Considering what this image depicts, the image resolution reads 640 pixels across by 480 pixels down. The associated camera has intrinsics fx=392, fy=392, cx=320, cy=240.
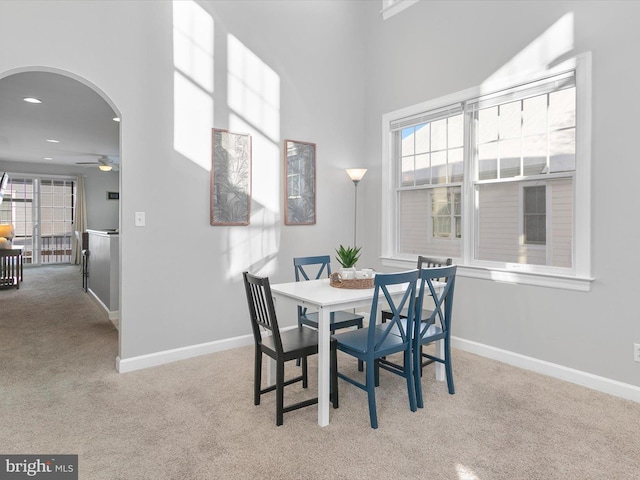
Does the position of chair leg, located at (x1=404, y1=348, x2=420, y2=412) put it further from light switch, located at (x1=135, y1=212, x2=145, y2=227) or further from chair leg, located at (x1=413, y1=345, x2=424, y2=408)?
light switch, located at (x1=135, y1=212, x2=145, y2=227)

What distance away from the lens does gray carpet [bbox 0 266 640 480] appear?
195cm

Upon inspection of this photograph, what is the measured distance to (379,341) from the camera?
2398 mm

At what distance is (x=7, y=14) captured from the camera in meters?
2.73

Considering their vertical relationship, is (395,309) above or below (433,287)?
below

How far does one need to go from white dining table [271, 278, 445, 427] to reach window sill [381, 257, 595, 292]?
121 cm

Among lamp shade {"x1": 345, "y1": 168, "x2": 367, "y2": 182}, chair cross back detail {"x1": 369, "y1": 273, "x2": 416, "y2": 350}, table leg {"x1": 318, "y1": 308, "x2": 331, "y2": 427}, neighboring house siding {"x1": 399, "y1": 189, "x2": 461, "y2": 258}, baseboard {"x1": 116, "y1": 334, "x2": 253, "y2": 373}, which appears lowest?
baseboard {"x1": 116, "y1": 334, "x2": 253, "y2": 373}

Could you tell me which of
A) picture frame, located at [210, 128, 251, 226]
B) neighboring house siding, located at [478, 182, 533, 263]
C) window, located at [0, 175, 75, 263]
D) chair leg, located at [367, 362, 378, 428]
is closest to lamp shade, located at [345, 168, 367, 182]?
picture frame, located at [210, 128, 251, 226]

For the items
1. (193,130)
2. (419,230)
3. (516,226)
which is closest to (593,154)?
(516,226)

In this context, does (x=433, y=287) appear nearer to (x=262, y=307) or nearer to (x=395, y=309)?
(x=395, y=309)

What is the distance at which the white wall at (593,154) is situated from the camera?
8.88ft

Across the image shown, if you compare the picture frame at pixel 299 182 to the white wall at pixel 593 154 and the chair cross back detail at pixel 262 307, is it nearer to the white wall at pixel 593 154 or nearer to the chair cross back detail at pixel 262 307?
the white wall at pixel 593 154

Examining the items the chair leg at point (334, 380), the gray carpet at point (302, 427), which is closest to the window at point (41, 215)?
the gray carpet at point (302, 427)

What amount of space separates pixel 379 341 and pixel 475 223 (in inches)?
74.5

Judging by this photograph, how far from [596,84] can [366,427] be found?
2.87 metres
